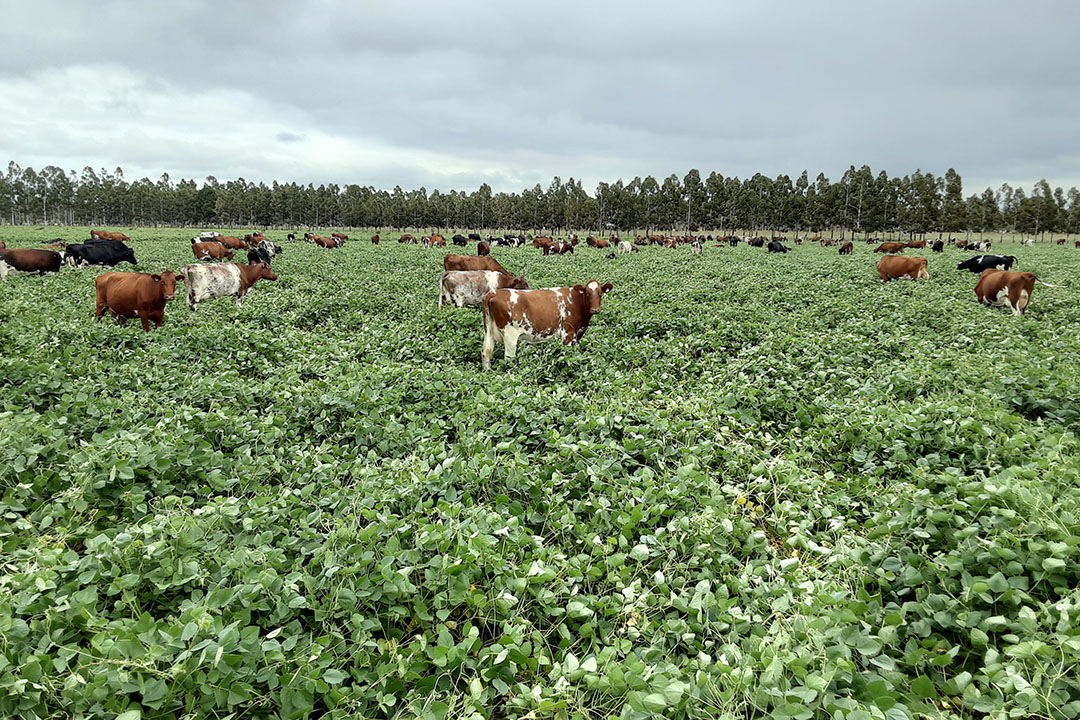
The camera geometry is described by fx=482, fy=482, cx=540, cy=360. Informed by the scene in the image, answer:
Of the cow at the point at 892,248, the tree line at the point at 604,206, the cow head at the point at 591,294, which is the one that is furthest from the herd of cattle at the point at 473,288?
the tree line at the point at 604,206

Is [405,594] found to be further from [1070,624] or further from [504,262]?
[504,262]

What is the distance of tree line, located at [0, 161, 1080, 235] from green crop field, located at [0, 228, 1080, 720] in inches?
3785

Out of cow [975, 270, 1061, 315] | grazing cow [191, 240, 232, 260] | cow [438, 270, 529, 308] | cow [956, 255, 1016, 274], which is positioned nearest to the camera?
cow [975, 270, 1061, 315]

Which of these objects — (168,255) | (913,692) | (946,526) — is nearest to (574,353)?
(946,526)

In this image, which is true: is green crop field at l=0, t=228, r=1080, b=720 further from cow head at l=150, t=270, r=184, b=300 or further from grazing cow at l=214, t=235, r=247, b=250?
grazing cow at l=214, t=235, r=247, b=250

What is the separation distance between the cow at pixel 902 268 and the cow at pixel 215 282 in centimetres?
2727

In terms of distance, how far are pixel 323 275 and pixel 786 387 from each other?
20.8 m

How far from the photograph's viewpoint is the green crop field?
2584mm

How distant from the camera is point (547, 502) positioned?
4.50 m

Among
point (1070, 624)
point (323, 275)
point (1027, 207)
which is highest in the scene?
point (1027, 207)

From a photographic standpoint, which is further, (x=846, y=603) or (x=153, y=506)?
(x=153, y=506)

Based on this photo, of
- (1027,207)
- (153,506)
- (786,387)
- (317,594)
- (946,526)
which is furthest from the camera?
(1027,207)

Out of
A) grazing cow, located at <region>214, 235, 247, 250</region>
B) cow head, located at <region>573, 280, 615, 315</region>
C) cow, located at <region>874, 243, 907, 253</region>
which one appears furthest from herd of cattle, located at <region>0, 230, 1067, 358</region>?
cow, located at <region>874, 243, 907, 253</region>

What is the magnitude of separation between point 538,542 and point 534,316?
7.34m
